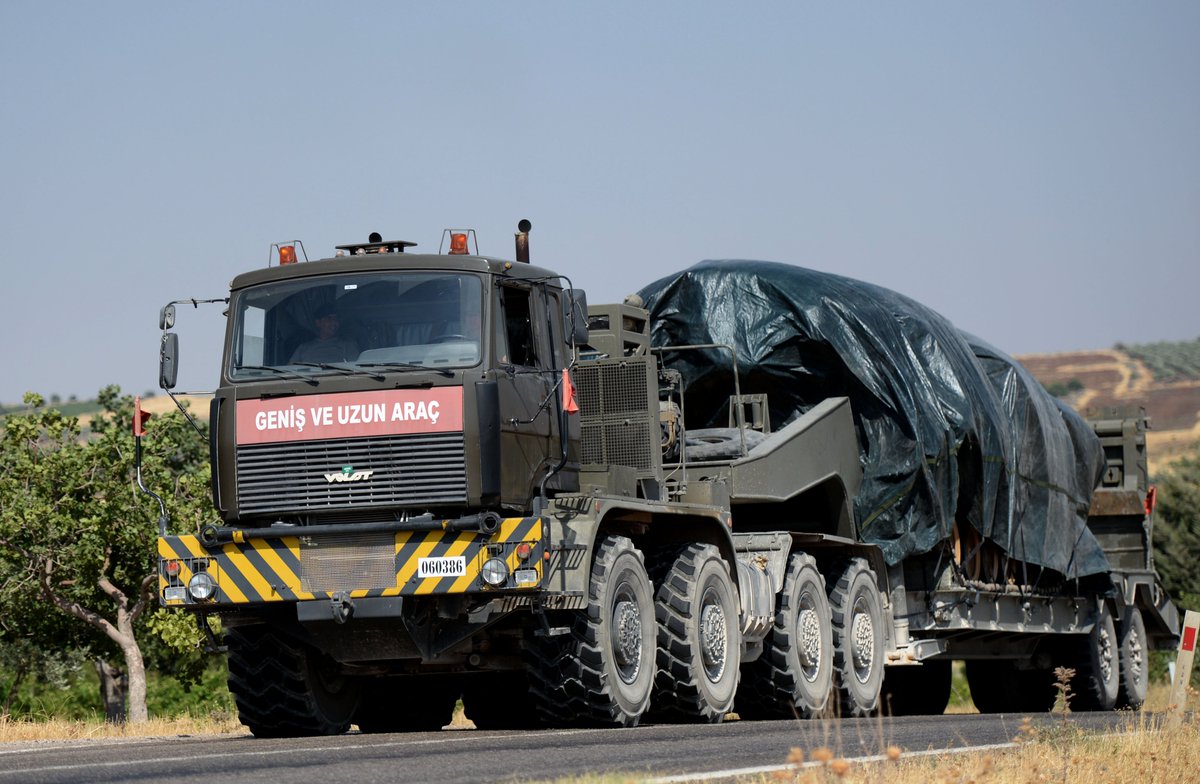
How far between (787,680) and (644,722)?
1.53 m

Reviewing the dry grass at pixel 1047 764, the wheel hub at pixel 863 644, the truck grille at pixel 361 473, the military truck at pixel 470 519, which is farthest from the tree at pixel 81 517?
the dry grass at pixel 1047 764

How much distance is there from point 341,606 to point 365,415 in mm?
1301

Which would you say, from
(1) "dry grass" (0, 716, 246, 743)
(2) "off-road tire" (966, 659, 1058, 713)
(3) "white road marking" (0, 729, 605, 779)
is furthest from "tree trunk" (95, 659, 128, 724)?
(3) "white road marking" (0, 729, 605, 779)

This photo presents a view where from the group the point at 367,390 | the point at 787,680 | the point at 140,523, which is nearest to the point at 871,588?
the point at 787,680

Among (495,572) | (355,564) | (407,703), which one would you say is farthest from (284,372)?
(407,703)

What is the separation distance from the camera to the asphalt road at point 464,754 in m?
8.54

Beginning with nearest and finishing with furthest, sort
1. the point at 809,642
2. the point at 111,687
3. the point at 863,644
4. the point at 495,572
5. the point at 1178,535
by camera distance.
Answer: the point at 495,572 → the point at 809,642 → the point at 863,644 → the point at 111,687 → the point at 1178,535

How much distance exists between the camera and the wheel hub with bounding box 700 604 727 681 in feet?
45.8

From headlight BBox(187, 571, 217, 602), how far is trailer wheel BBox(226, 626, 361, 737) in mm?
A: 854

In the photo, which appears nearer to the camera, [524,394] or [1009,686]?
[524,394]

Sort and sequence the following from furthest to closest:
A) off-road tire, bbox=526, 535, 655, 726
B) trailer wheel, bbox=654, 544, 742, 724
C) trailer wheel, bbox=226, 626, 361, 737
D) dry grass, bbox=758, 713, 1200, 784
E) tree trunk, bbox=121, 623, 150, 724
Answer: tree trunk, bbox=121, 623, 150, 724 → trailer wheel, bbox=654, 544, 742, 724 → trailer wheel, bbox=226, 626, 361, 737 → off-road tire, bbox=526, 535, 655, 726 → dry grass, bbox=758, 713, 1200, 784

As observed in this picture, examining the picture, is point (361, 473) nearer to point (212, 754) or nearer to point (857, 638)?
point (212, 754)

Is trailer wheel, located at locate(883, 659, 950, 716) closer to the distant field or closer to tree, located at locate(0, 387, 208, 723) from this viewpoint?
tree, located at locate(0, 387, 208, 723)

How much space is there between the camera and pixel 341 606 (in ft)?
38.7
